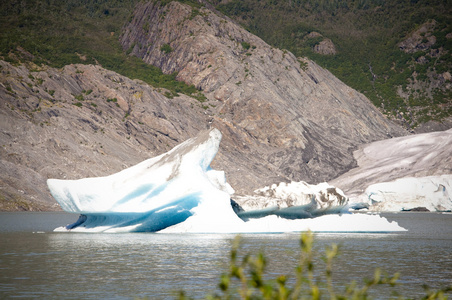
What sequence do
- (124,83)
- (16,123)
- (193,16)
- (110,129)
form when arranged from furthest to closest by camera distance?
1. (193,16)
2. (124,83)
3. (110,129)
4. (16,123)

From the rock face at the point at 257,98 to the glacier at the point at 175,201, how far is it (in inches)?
2256

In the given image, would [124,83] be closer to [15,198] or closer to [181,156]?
[15,198]

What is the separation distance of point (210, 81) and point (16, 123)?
192 ft

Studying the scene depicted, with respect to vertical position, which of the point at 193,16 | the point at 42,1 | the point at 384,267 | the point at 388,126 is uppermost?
the point at 42,1

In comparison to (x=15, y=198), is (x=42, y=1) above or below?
above

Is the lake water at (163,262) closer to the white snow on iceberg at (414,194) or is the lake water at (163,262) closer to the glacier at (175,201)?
the glacier at (175,201)


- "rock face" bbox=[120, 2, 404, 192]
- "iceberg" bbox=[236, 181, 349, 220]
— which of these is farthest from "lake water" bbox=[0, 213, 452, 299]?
"rock face" bbox=[120, 2, 404, 192]

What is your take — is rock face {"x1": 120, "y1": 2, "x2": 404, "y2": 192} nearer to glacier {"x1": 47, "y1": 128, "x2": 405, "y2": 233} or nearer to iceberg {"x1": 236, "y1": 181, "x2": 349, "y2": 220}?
iceberg {"x1": 236, "y1": 181, "x2": 349, "y2": 220}

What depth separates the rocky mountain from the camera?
93.6 meters

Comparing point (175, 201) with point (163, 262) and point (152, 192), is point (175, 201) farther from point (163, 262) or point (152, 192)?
point (163, 262)

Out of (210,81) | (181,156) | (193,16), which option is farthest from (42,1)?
(181,156)

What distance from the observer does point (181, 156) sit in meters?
42.5

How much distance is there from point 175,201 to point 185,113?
87619 mm

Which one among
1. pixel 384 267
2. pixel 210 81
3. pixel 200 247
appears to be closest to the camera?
pixel 384 267
